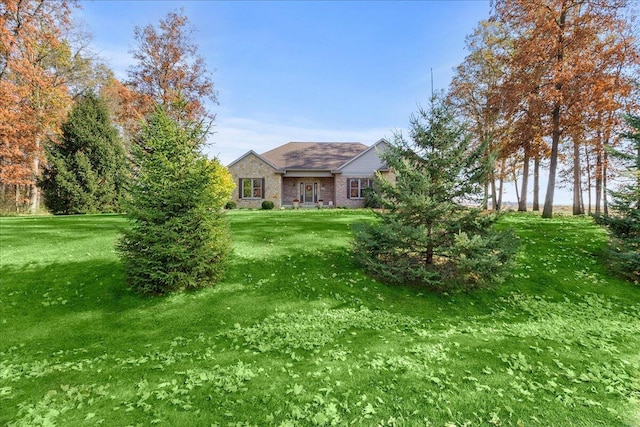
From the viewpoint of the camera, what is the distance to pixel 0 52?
17828 millimetres

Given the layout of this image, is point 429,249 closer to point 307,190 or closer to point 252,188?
point 307,190

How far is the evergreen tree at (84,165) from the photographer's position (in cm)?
2059

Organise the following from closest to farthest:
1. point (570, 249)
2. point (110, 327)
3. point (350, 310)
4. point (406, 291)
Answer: point (110, 327) < point (350, 310) < point (406, 291) < point (570, 249)

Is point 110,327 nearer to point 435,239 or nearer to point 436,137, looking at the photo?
point 435,239

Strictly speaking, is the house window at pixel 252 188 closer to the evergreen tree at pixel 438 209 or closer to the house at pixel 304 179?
the house at pixel 304 179

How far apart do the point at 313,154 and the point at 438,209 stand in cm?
2268

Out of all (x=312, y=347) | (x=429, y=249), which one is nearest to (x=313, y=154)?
(x=429, y=249)

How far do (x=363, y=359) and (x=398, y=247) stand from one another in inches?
142

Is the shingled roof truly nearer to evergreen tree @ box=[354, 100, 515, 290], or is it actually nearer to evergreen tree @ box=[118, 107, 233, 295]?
evergreen tree @ box=[354, 100, 515, 290]

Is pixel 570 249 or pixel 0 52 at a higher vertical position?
pixel 0 52

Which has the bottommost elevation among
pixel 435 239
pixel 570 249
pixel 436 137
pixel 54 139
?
pixel 570 249

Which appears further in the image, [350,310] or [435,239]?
[435,239]

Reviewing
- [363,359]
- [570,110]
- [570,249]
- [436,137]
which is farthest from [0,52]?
[570,110]

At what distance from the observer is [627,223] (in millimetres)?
8852
